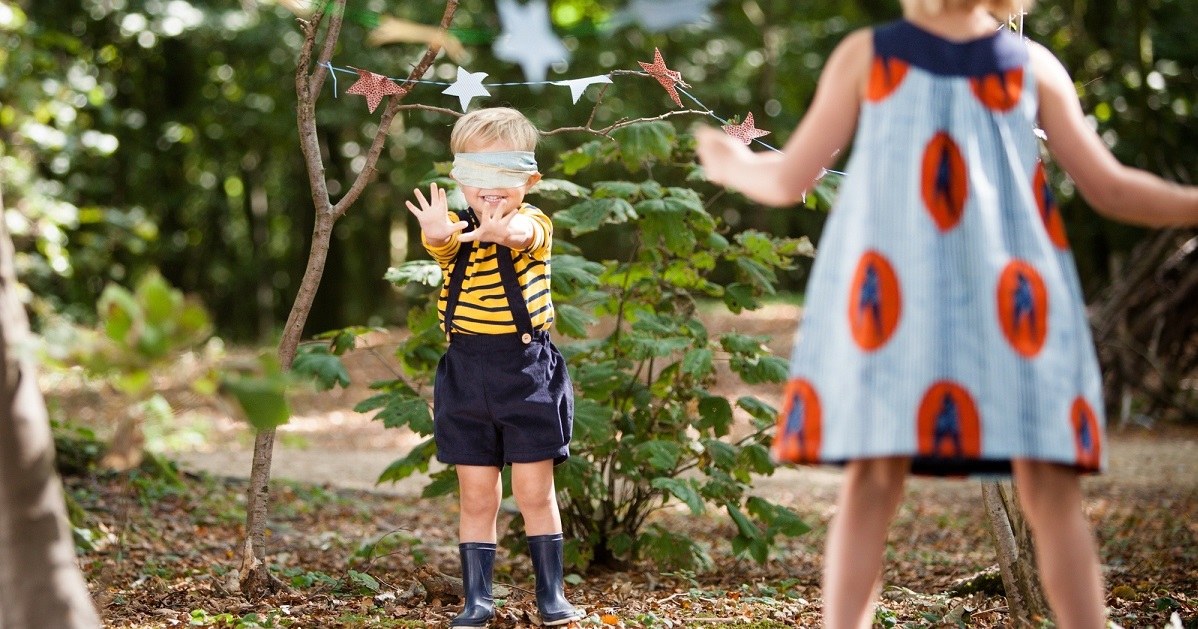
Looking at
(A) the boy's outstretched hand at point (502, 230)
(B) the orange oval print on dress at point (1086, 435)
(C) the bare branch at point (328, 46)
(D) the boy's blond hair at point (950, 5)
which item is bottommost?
(B) the orange oval print on dress at point (1086, 435)

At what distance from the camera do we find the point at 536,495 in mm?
2758

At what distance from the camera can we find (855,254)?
183cm

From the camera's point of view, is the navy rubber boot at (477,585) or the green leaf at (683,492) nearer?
the navy rubber boot at (477,585)

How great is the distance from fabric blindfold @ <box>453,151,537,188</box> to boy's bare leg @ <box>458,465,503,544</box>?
710mm

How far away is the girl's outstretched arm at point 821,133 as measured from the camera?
1916 mm

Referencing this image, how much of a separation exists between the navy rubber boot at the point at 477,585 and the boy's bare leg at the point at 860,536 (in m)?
1.06

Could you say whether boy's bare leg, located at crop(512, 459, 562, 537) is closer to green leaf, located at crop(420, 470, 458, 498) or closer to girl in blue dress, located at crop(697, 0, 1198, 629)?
green leaf, located at crop(420, 470, 458, 498)

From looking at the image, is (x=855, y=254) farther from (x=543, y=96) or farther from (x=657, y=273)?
(x=543, y=96)

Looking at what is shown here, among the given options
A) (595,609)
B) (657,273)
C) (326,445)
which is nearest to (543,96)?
(326,445)

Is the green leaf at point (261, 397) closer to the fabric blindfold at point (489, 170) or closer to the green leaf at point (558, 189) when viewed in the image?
the fabric blindfold at point (489, 170)

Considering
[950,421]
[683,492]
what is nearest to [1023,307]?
[950,421]

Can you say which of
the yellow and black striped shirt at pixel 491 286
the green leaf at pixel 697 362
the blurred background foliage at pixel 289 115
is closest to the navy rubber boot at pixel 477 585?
the yellow and black striped shirt at pixel 491 286

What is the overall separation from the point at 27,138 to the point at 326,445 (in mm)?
3529

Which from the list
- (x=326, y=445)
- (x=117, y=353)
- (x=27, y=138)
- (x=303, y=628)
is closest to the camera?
(x=117, y=353)
